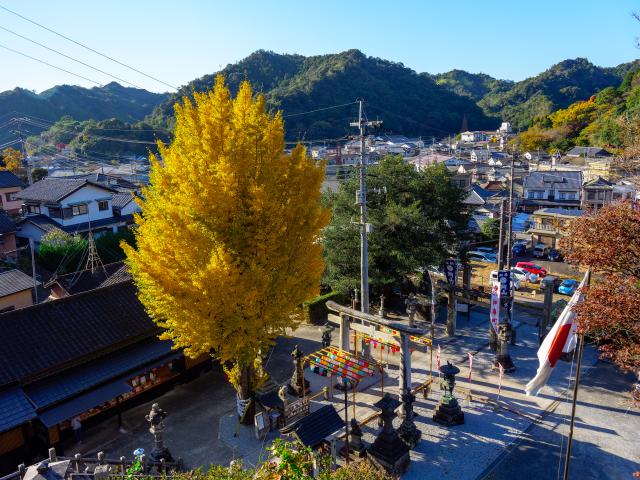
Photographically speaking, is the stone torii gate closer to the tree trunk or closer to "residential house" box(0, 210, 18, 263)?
the tree trunk

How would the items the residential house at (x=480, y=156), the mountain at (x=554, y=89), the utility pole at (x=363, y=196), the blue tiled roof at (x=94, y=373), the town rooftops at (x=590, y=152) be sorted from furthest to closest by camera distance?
1. the mountain at (x=554, y=89)
2. the residential house at (x=480, y=156)
3. the town rooftops at (x=590, y=152)
4. the utility pole at (x=363, y=196)
5. the blue tiled roof at (x=94, y=373)

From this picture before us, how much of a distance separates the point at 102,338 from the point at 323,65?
140m

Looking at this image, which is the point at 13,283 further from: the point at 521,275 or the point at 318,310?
the point at 521,275

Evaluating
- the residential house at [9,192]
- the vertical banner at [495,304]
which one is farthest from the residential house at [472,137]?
the vertical banner at [495,304]

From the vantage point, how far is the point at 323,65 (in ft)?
466

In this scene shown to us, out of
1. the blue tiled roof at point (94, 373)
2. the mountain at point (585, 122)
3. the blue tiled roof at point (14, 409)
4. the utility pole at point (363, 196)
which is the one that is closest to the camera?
the blue tiled roof at point (14, 409)

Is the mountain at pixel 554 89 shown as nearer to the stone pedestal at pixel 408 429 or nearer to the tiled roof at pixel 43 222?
the tiled roof at pixel 43 222

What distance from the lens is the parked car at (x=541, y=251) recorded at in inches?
1571

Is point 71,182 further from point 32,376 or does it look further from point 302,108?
Answer: point 302,108

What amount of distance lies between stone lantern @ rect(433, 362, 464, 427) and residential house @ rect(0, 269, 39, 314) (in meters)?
21.4

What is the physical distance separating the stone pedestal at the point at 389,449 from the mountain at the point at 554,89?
132385 mm

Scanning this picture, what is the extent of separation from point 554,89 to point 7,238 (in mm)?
159890

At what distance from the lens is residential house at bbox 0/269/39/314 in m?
22.7

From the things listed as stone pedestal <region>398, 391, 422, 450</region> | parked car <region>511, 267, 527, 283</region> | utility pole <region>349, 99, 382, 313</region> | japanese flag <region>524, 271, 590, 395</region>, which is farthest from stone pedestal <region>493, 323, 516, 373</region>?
parked car <region>511, 267, 527, 283</region>
